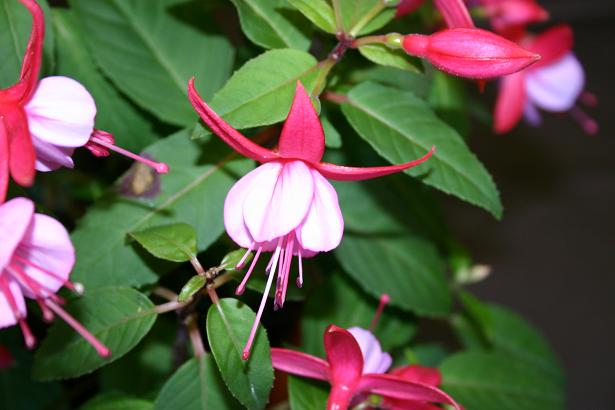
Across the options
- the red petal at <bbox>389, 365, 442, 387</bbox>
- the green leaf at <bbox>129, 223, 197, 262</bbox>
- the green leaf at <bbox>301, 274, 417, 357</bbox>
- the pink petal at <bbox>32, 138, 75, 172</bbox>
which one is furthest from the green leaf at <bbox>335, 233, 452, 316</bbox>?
the pink petal at <bbox>32, 138, 75, 172</bbox>

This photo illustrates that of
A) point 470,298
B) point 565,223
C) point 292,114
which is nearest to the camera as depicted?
point 292,114

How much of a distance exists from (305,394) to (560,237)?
1.16 meters

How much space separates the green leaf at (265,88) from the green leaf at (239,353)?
15 centimetres

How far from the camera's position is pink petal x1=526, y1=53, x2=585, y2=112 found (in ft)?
3.15

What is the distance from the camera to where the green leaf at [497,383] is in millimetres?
828

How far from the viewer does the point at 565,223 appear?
5.49 feet

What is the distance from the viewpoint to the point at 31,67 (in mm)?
473

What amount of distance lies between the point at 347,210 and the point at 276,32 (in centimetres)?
25

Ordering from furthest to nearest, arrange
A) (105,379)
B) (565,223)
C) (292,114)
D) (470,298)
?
(565,223) < (470,298) < (105,379) < (292,114)

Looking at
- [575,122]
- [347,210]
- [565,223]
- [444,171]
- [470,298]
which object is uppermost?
[444,171]

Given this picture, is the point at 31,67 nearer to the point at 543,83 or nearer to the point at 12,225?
the point at 12,225

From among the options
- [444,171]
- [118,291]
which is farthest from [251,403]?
[444,171]

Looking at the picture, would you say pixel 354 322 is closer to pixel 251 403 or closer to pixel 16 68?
pixel 251 403

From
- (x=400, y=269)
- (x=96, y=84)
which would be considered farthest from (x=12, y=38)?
(x=400, y=269)
